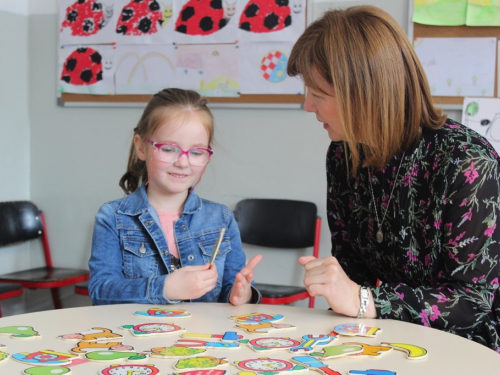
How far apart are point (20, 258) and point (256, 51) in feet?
5.53

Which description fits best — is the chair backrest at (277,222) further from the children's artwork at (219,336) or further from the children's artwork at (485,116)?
the children's artwork at (219,336)

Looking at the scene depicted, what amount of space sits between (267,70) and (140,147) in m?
1.36

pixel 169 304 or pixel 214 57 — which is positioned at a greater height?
pixel 214 57

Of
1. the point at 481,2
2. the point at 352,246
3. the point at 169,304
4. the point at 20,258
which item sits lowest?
the point at 20,258

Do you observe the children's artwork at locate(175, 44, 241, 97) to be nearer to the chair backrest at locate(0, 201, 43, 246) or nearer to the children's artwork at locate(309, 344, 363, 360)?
the chair backrest at locate(0, 201, 43, 246)

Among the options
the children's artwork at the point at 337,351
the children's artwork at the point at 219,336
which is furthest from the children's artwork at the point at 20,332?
the children's artwork at the point at 337,351

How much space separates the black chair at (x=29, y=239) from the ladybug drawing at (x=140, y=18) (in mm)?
1041

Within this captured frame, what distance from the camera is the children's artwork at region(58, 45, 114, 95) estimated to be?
3.40 meters

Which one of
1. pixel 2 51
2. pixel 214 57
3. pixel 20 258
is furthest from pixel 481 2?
pixel 20 258

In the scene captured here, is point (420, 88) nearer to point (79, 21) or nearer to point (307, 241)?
point (307, 241)

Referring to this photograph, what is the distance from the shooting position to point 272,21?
307cm

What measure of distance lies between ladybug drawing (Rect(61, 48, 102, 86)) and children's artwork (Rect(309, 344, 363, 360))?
2.61 meters

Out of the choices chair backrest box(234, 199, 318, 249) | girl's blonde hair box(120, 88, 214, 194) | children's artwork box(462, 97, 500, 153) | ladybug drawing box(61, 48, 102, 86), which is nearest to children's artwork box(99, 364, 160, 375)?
girl's blonde hair box(120, 88, 214, 194)

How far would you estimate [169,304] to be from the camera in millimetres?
1471
